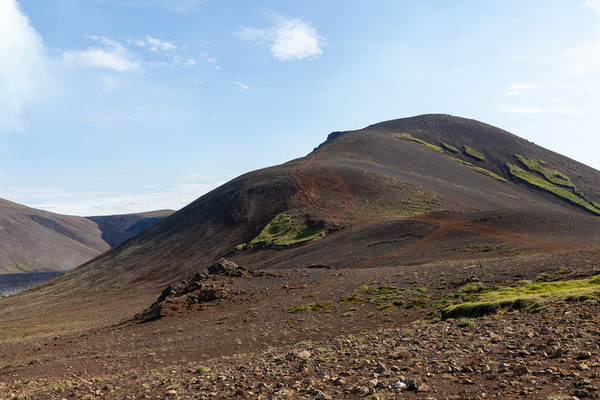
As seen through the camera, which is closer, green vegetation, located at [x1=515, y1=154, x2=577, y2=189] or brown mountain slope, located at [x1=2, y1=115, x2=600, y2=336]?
brown mountain slope, located at [x1=2, y1=115, x2=600, y2=336]

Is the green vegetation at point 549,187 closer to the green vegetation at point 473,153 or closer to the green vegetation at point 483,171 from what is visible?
the green vegetation at point 473,153

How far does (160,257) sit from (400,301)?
Answer: 63.6 metres

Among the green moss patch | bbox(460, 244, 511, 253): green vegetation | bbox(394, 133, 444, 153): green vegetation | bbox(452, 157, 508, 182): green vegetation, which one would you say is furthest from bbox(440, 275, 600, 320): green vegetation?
Answer: bbox(394, 133, 444, 153): green vegetation

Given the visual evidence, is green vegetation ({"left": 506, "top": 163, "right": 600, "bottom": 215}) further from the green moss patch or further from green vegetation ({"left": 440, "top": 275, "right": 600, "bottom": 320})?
green vegetation ({"left": 440, "top": 275, "right": 600, "bottom": 320})

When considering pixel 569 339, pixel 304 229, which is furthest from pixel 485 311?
pixel 304 229

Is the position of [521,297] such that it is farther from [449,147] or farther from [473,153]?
[473,153]

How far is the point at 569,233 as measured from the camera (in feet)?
160

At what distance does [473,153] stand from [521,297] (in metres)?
143

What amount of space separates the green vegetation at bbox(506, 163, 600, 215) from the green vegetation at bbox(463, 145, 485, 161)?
29.5 ft

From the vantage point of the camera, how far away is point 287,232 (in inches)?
2874


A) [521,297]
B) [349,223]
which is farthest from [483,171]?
[521,297]

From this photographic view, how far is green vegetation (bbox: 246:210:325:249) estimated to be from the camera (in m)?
68.2

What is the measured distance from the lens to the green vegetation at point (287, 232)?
6824 centimetres

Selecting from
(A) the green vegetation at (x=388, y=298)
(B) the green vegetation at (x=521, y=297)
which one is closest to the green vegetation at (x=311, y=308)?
(A) the green vegetation at (x=388, y=298)
